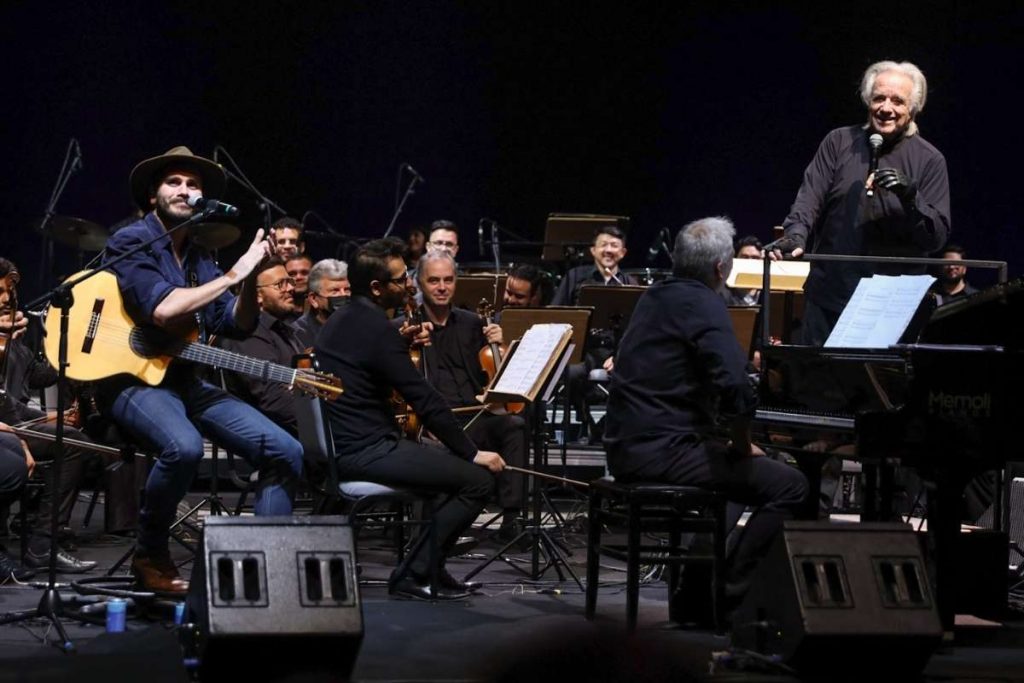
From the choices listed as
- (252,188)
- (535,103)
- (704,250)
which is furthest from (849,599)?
(535,103)

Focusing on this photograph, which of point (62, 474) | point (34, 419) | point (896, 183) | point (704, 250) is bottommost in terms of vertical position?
point (62, 474)

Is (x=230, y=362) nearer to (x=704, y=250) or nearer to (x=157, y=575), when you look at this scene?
(x=157, y=575)

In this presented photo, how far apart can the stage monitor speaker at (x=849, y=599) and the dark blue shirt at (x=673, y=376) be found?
894mm

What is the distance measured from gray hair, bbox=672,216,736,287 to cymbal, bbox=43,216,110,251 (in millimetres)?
4997

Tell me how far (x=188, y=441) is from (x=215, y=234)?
6.90 feet

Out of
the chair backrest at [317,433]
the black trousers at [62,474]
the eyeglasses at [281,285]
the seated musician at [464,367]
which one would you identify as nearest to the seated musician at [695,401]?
the chair backrest at [317,433]

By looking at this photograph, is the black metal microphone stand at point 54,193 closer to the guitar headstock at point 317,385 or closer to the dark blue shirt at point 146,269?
the dark blue shirt at point 146,269

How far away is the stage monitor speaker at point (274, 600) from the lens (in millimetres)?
3688

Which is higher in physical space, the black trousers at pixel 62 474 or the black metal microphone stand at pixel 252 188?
the black metal microphone stand at pixel 252 188

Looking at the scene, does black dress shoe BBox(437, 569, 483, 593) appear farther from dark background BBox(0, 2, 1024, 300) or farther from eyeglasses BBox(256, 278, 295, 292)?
dark background BBox(0, 2, 1024, 300)

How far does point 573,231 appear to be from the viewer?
9188 mm

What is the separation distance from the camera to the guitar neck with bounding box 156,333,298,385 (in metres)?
5.12

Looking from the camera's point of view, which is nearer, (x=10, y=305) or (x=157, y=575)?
(x=157, y=575)

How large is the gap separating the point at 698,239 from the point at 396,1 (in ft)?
21.9
